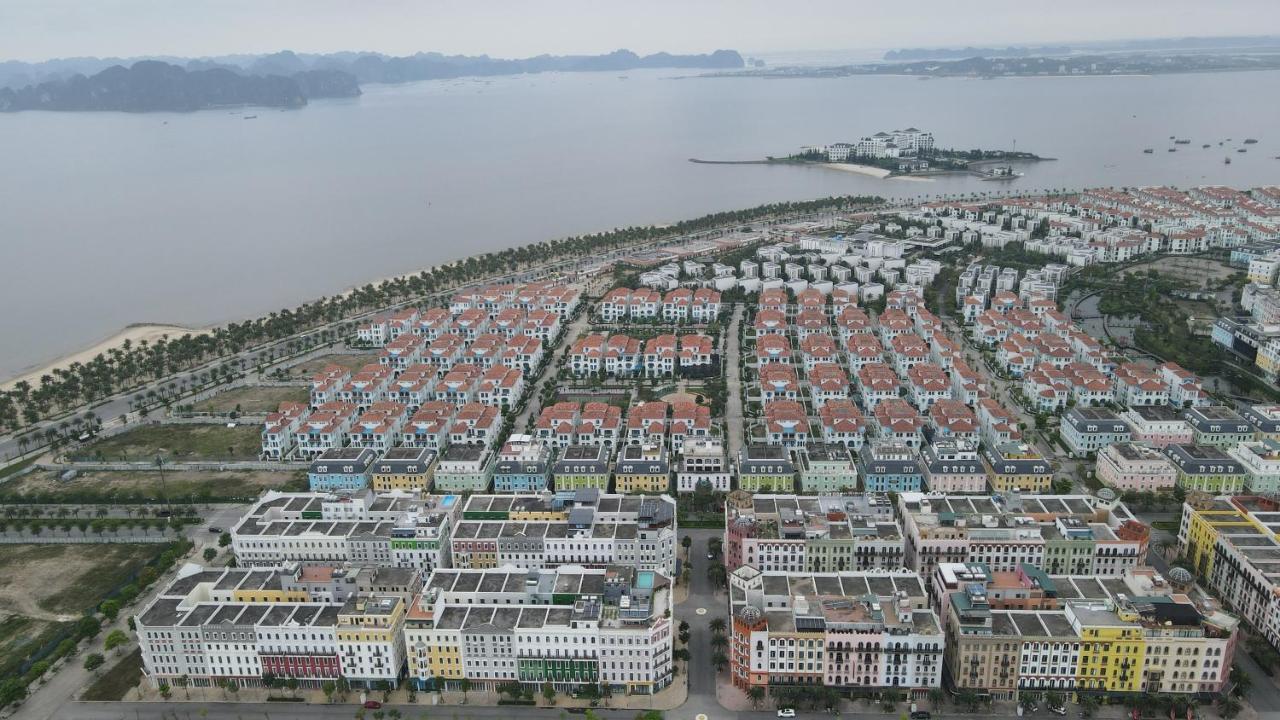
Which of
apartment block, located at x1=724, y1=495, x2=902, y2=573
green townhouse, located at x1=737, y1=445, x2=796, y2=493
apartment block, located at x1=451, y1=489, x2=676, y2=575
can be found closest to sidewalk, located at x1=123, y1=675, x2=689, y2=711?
Result: apartment block, located at x1=451, y1=489, x2=676, y2=575

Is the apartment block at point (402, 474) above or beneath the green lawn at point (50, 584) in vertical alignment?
above

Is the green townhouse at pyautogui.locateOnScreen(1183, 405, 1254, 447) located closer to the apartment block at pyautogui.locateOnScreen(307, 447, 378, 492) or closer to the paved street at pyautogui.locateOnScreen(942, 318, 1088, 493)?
the paved street at pyautogui.locateOnScreen(942, 318, 1088, 493)

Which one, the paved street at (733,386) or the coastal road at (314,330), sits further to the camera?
the coastal road at (314,330)

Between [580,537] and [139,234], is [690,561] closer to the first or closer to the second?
[580,537]

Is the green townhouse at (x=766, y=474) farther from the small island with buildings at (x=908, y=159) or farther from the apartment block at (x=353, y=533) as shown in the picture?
the small island with buildings at (x=908, y=159)

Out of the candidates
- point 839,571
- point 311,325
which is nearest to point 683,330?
point 311,325

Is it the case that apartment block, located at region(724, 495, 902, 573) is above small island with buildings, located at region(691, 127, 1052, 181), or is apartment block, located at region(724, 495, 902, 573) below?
below

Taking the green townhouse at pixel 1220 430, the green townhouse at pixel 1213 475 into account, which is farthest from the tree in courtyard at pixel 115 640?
the green townhouse at pixel 1220 430
